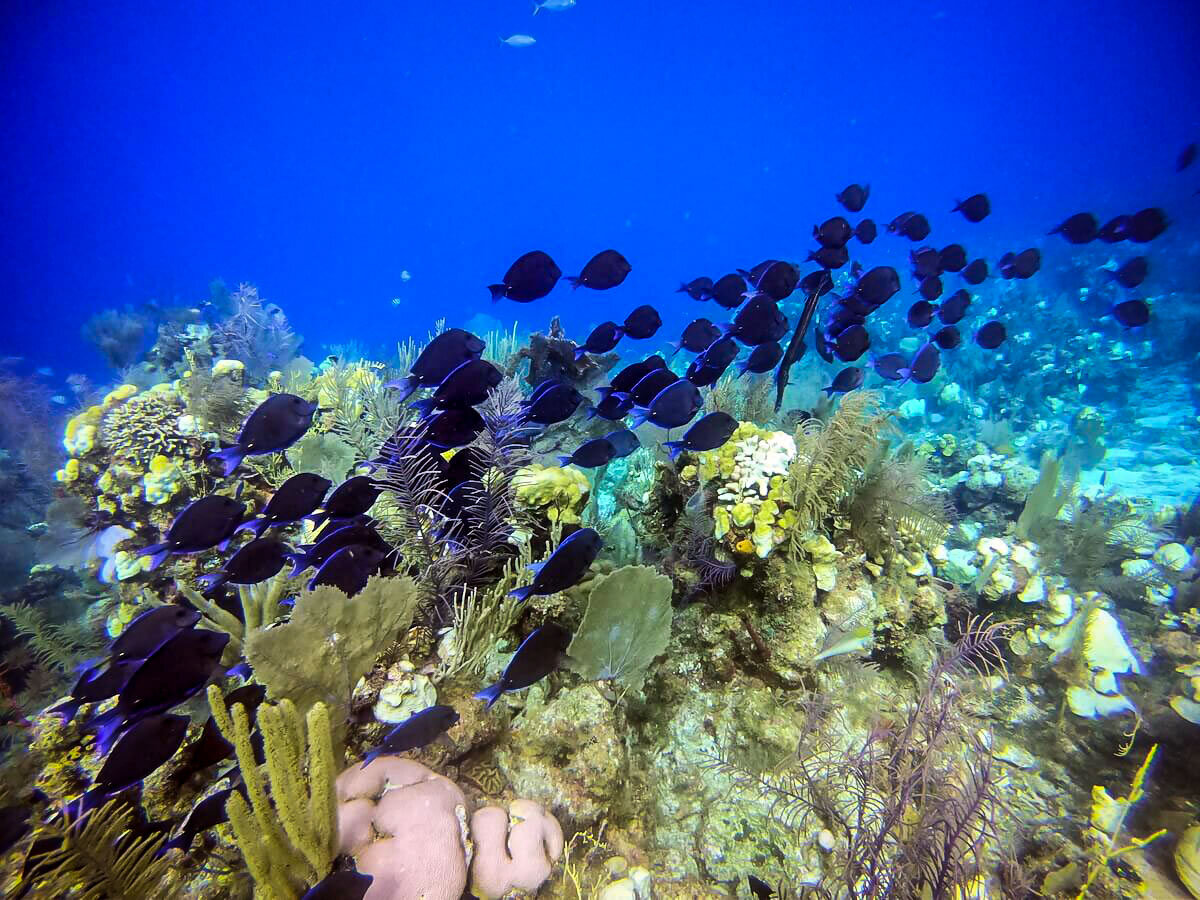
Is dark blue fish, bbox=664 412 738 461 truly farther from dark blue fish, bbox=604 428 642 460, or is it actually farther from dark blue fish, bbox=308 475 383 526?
dark blue fish, bbox=308 475 383 526

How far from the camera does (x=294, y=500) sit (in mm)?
2865

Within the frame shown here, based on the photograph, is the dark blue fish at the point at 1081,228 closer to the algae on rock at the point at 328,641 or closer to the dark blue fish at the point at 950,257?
the dark blue fish at the point at 950,257

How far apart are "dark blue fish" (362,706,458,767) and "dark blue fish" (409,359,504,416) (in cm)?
176

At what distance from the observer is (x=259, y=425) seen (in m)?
2.87

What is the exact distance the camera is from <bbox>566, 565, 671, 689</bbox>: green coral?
2.82 meters

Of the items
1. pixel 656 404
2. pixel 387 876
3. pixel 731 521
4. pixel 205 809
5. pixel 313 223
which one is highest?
pixel 313 223

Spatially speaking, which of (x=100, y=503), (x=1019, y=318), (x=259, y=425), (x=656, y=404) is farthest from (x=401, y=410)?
(x=1019, y=318)

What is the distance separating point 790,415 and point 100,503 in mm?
7474

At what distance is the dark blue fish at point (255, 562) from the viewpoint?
2.65m

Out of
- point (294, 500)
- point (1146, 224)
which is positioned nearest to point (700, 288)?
point (294, 500)

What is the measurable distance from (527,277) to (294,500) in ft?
8.61

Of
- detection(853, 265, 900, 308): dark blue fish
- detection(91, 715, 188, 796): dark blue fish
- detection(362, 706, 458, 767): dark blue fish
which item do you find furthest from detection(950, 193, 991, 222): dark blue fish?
detection(91, 715, 188, 796): dark blue fish

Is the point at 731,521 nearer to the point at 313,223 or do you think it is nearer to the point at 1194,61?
the point at 1194,61

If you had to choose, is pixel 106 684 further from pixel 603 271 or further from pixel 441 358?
pixel 603 271
